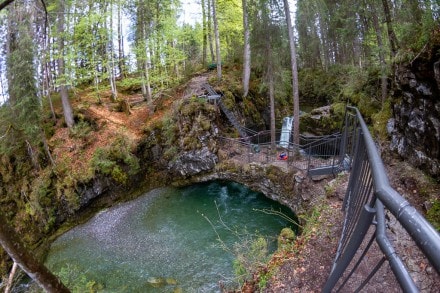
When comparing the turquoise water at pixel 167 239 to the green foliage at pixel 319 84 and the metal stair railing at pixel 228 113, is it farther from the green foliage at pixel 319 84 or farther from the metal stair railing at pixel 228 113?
the green foliage at pixel 319 84

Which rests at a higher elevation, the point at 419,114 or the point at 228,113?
the point at 419,114

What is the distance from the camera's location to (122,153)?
45.4 ft

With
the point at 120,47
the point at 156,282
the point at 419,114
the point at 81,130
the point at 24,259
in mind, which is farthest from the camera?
the point at 120,47

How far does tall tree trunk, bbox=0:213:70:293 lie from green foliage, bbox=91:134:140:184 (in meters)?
10.1

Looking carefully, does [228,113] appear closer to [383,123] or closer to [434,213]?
[383,123]

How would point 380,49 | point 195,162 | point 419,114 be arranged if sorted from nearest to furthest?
point 419,114 → point 380,49 → point 195,162

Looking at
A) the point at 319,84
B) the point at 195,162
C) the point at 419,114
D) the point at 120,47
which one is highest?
the point at 120,47

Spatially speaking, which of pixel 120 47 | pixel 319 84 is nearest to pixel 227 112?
pixel 319 84

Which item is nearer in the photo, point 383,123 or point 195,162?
point 383,123

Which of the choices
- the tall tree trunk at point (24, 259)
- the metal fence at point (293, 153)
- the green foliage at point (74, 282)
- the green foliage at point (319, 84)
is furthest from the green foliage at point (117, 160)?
the green foliage at point (319, 84)

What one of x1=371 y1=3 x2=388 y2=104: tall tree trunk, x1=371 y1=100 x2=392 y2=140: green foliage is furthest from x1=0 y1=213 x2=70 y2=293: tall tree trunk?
x1=371 y1=3 x2=388 y2=104: tall tree trunk

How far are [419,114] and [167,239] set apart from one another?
28.0 ft

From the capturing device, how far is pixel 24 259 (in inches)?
130

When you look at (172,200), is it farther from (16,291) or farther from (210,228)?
(16,291)
